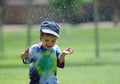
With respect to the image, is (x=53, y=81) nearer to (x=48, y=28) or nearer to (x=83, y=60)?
(x=48, y=28)

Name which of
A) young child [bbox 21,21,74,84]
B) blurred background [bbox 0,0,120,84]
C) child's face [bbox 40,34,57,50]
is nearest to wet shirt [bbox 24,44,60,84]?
young child [bbox 21,21,74,84]

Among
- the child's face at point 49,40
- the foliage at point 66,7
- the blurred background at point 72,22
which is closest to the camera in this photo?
the child's face at point 49,40

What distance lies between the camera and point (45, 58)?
21.4 feet

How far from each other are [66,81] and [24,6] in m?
5.42

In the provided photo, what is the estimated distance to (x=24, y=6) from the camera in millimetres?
15500

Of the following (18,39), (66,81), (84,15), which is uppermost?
(84,15)

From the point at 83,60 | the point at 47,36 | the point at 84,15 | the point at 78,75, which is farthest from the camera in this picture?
the point at 83,60

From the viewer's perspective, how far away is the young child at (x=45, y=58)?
641cm

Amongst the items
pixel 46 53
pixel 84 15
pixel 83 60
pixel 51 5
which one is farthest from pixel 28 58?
pixel 83 60

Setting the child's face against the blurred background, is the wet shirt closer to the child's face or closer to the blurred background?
the child's face

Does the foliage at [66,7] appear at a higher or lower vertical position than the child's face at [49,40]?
lower

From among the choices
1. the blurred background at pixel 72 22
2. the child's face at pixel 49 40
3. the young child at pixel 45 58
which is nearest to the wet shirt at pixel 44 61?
the young child at pixel 45 58

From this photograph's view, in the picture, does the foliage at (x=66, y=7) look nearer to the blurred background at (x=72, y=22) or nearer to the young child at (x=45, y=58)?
the blurred background at (x=72, y=22)

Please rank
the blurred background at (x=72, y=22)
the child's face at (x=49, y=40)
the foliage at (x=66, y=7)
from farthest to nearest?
1. the blurred background at (x=72, y=22)
2. the foliage at (x=66, y=7)
3. the child's face at (x=49, y=40)
